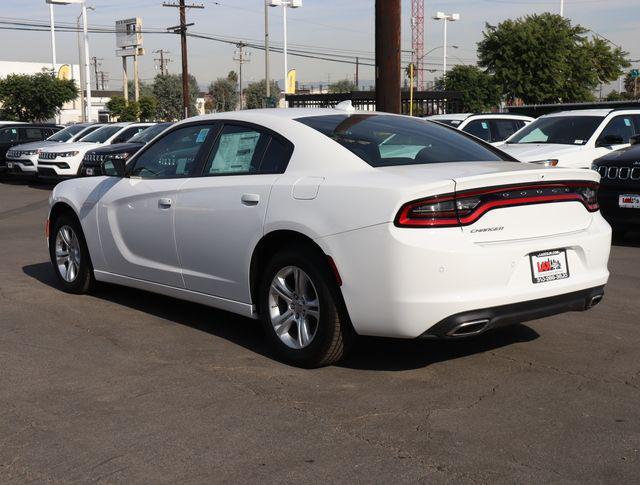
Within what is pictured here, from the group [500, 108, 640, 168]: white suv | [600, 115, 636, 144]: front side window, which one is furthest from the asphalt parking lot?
[600, 115, 636, 144]: front side window

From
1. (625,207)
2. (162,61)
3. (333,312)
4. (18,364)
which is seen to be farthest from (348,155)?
(162,61)

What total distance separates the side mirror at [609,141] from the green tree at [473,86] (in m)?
38.6

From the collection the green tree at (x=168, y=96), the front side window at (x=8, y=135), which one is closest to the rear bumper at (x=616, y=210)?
the front side window at (x=8, y=135)

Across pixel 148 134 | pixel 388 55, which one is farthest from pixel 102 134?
pixel 388 55

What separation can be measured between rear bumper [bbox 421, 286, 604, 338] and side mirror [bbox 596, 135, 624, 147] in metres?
8.48

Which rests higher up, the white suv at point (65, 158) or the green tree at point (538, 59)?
the green tree at point (538, 59)

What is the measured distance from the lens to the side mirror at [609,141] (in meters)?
12.9

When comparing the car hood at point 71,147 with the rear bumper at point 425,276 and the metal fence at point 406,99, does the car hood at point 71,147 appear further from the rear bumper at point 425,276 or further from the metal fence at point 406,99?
the rear bumper at point 425,276

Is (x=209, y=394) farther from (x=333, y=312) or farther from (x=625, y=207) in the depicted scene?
(x=625, y=207)

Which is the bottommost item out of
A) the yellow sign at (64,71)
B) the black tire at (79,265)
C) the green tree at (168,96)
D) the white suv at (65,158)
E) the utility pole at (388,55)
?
the black tire at (79,265)

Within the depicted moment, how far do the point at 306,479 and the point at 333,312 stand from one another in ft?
4.80

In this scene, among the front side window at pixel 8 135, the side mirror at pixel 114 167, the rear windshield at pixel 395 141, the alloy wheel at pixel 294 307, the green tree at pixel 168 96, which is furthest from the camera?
the green tree at pixel 168 96

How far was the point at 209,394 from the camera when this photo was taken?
4793 millimetres

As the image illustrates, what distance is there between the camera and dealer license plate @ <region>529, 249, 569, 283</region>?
487 centimetres
